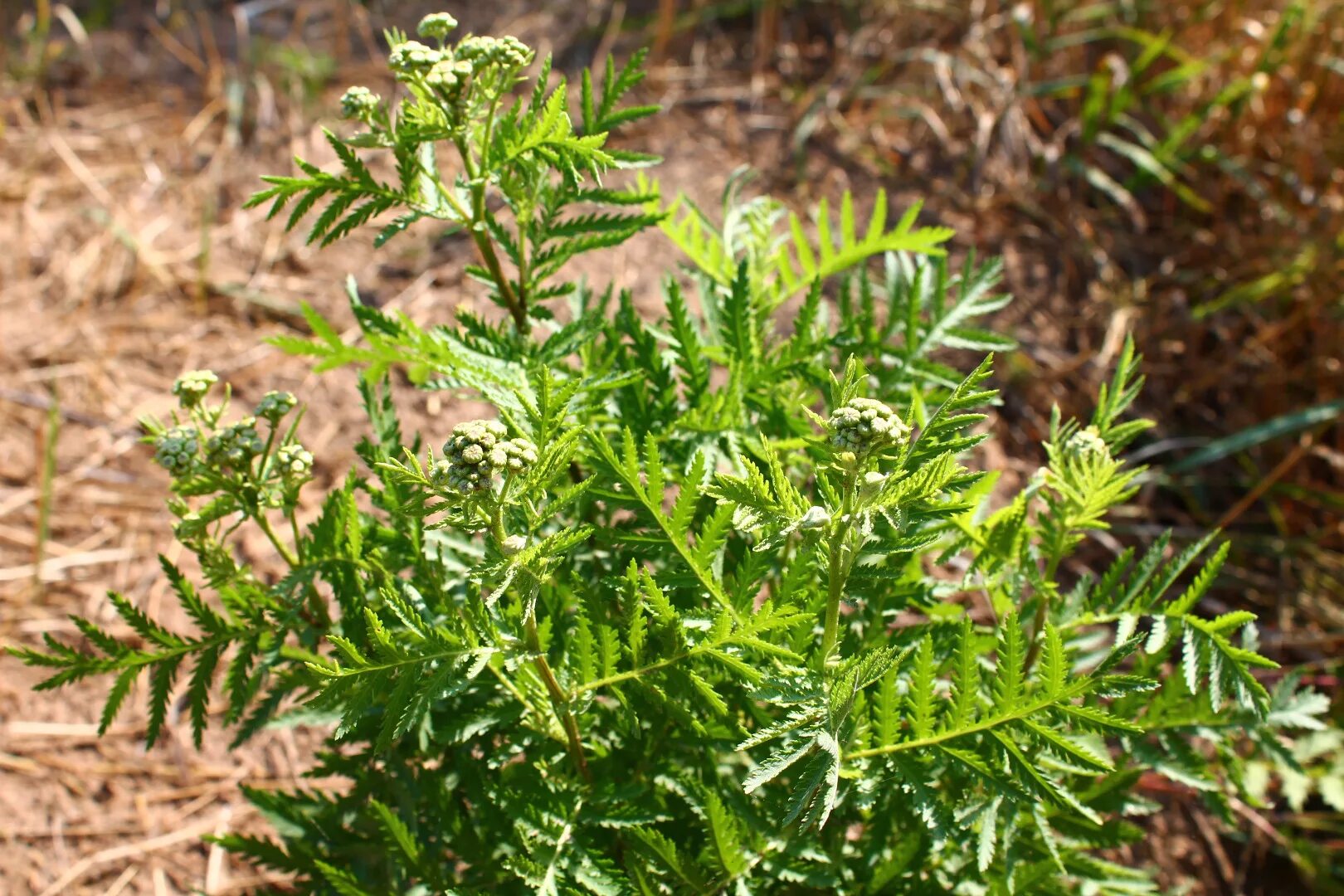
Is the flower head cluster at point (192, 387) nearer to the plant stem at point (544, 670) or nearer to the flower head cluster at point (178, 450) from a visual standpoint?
the flower head cluster at point (178, 450)

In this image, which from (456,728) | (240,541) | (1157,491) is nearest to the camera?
(456,728)

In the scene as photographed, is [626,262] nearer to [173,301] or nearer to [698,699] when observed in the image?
[173,301]

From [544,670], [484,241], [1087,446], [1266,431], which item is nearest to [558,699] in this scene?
[544,670]

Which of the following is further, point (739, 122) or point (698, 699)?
point (739, 122)

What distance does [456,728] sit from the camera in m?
1.84

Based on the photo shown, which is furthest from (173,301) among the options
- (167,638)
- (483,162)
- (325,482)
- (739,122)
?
(483,162)

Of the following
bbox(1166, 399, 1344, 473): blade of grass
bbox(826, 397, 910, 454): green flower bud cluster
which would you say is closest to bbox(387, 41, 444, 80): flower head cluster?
bbox(826, 397, 910, 454): green flower bud cluster

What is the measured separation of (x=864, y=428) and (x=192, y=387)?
3.59 feet

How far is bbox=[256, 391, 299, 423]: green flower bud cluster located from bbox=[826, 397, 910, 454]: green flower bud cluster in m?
0.89

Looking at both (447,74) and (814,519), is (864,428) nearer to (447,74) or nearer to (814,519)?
(814,519)

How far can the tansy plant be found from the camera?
1562mm

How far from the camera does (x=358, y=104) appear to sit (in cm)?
163

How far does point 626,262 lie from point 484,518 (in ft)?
→ 10.2

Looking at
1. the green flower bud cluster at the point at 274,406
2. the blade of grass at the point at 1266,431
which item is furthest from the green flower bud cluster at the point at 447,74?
the blade of grass at the point at 1266,431
